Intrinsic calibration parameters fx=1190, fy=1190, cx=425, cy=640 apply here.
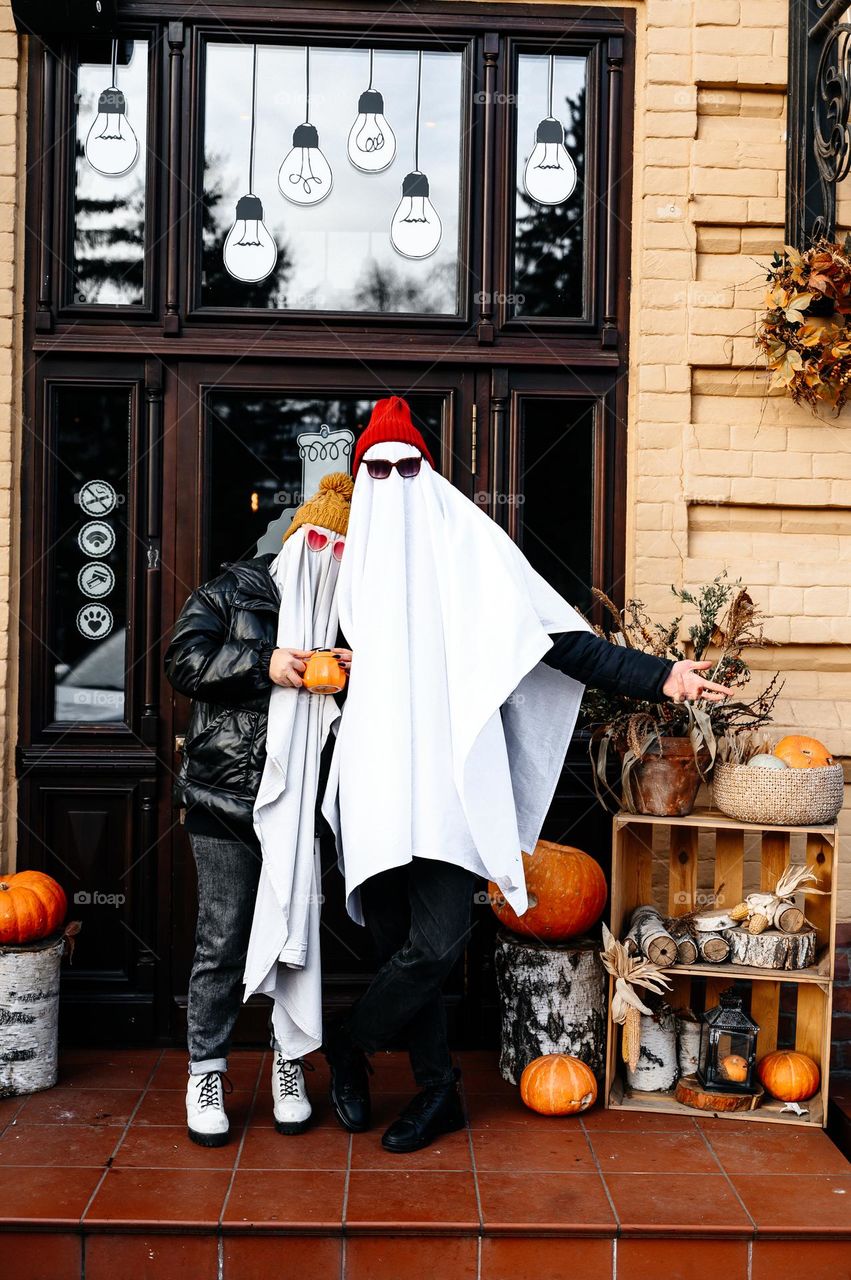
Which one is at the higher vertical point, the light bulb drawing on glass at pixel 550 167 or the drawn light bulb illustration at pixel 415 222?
the light bulb drawing on glass at pixel 550 167

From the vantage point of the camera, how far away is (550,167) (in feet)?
16.2

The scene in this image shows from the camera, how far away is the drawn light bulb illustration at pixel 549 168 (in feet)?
16.1

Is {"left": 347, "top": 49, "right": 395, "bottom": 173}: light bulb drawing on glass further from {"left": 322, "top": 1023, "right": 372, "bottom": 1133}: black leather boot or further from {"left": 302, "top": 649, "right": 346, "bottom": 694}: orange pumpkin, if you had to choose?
{"left": 322, "top": 1023, "right": 372, "bottom": 1133}: black leather boot

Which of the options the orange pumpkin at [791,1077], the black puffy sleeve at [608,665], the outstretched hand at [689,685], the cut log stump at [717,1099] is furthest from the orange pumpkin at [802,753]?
the cut log stump at [717,1099]

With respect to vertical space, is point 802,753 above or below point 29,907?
above

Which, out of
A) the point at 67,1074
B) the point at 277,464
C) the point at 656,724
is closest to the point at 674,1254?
the point at 656,724

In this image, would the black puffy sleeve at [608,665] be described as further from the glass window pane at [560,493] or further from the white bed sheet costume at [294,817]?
the glass window pane at [560,493]

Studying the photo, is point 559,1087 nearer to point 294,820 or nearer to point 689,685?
point 294,820

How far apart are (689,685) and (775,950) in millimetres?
1020

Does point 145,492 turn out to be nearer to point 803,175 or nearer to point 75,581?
point 75,581

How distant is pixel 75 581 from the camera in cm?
486

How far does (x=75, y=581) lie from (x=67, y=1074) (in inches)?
75.3

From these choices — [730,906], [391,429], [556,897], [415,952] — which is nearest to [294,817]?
[415,952]

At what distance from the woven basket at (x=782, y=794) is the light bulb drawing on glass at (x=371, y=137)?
9.29 feet
